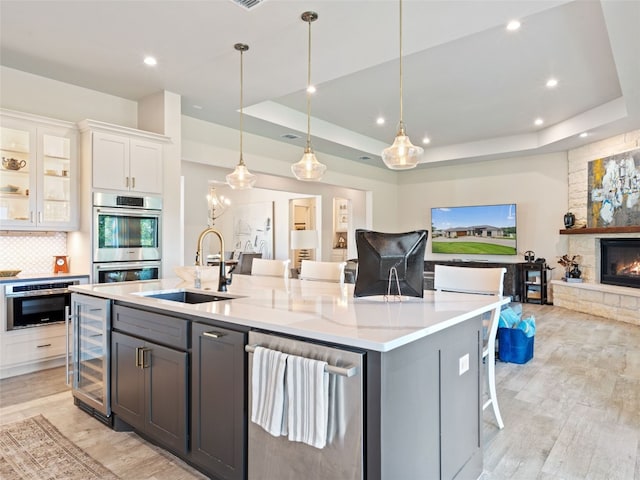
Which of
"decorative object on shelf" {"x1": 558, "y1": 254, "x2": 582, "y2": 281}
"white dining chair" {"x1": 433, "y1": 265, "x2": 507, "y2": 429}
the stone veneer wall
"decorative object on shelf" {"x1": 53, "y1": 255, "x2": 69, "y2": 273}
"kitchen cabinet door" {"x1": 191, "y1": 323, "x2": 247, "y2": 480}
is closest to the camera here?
"kitchen cabinet door" {"x1": 191, "y1": 323, "x2": 247, "y2": 480}

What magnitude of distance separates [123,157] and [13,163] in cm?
94

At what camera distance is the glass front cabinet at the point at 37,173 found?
12.1ft

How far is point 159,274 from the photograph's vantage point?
14.6 ft

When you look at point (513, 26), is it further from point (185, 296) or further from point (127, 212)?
point (127, 212)

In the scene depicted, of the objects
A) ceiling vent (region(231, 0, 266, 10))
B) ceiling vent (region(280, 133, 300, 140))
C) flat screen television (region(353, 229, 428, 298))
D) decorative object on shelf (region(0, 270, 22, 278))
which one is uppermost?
ceiling vent (region(231, 0, 266, 10))

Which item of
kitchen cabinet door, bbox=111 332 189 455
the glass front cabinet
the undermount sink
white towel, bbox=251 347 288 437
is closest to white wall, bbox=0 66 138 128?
the glass front cabinet

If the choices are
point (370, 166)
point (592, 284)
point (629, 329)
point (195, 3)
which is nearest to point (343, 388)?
point (195, 3)

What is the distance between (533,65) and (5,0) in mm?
4876

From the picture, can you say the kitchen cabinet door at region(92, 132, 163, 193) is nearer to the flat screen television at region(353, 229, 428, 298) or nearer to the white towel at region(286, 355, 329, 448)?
the flat screen television at region(353, 229, 428, 298)

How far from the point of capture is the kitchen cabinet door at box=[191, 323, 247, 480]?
1.80 m

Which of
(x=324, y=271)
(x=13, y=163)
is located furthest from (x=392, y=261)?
(x=13, y=163)

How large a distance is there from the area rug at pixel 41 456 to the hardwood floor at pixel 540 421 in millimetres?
63

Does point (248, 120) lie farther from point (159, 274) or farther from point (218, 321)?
point (218, 321)

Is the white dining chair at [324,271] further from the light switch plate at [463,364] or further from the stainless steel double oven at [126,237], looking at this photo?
the stainless steel double oven at [126,237]
